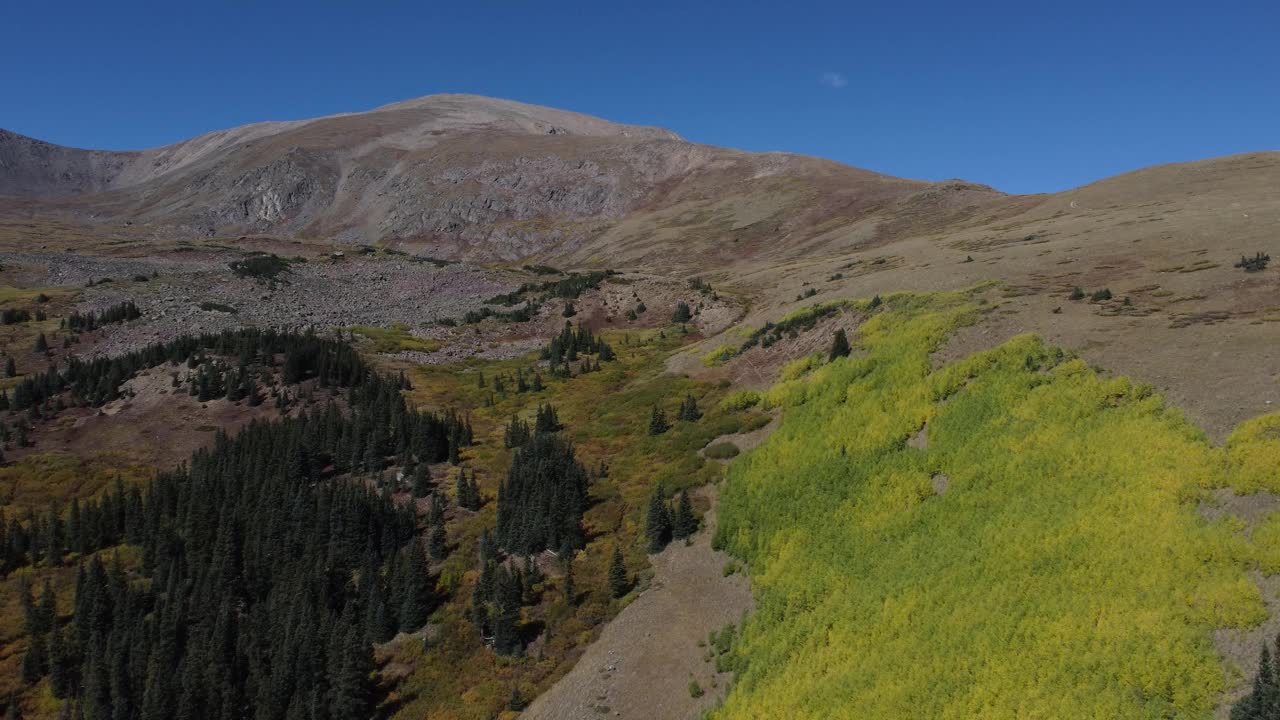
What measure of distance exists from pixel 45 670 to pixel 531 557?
30.0 m

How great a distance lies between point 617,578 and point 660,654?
592 centimetres

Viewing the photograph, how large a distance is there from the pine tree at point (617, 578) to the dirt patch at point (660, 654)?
1.33 meters

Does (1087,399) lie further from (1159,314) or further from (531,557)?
(531,557)

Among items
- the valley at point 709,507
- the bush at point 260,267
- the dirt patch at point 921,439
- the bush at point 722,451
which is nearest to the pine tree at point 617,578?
the valley at point 709,507

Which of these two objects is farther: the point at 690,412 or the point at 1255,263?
the point at 690,412

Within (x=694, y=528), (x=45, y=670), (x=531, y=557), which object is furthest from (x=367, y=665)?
(x=45, y=670)

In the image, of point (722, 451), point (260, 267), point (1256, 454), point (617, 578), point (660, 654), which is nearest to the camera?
point (1256, 454)

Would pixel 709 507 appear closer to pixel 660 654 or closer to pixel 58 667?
pixel 660 654

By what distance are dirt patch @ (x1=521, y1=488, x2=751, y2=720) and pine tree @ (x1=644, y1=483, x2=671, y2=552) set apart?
156 cm

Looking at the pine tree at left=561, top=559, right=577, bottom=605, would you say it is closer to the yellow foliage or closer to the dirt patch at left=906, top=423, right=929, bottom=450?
the dirt patch at left=906, top=423, right=929, bottom=450

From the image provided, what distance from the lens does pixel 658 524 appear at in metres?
41.6

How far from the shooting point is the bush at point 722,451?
48406 mm

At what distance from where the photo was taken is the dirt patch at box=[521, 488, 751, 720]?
30.7 meters

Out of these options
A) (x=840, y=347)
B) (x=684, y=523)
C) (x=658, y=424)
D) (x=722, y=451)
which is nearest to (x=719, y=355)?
(x=658, y=424)
